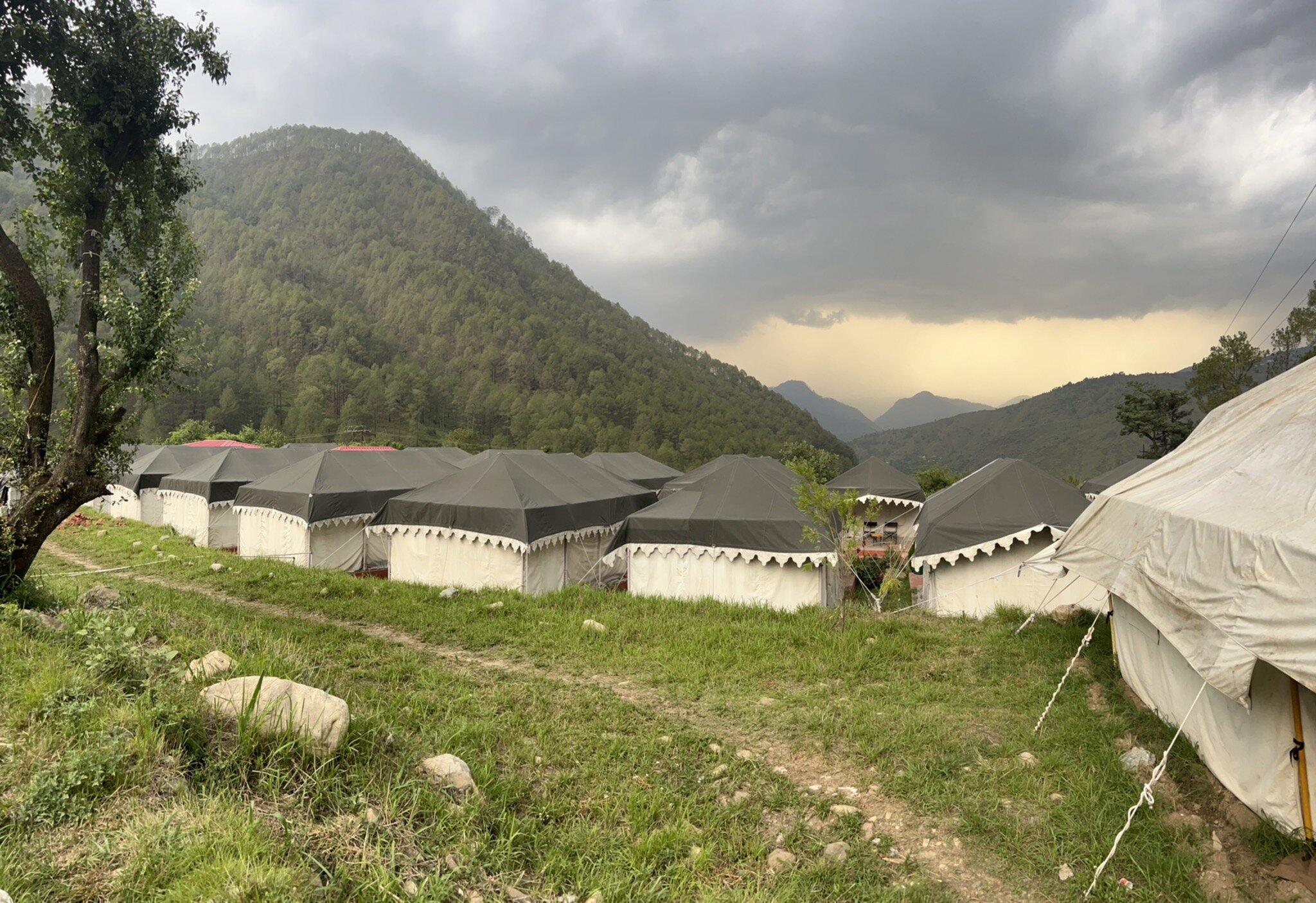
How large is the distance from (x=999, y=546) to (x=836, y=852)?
902 cm

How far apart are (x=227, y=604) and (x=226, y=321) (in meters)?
101

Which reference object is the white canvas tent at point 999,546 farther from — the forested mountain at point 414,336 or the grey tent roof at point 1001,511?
the forested mountain at point 414,336

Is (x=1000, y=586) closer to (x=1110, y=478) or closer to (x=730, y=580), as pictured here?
(x=730, y=580)

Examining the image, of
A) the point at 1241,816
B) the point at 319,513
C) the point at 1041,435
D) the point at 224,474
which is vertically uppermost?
the point at 1041,435

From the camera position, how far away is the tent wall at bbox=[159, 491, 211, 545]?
60.2 feet

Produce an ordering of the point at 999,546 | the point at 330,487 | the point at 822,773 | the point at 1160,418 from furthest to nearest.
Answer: the point at 1160,418 < the point at 330,487 < the point at 999,546 < the point at 822,773

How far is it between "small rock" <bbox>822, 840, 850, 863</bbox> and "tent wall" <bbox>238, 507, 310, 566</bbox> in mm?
14471

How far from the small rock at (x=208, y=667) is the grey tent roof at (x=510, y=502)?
731cm

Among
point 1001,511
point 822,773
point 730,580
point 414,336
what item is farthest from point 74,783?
point 414,336

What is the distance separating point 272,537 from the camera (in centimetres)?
1573

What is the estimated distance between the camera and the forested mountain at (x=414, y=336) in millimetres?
76875

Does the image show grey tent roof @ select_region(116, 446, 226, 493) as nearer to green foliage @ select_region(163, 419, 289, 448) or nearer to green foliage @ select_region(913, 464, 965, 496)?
green foliage @ select_region(163, 419, 289, 448)

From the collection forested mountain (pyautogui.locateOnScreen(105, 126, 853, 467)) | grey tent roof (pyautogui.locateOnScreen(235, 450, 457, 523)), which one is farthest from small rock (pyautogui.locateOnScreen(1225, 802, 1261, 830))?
forested mountain (pyautogui.locateOnScreen(105, 126, 853, 467))

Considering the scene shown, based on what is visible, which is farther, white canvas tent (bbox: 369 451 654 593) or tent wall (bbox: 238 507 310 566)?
tent wall (bbox: 238 507 310 566)
